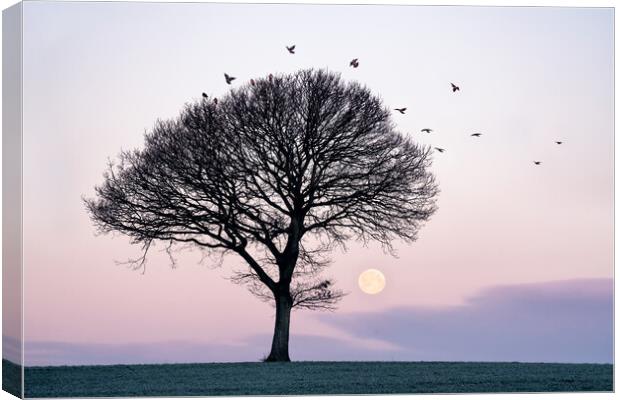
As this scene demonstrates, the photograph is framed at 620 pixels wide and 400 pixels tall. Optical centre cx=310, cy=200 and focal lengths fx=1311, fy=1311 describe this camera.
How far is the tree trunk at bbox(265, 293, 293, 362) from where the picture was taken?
29234mm

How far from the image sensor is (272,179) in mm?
30172

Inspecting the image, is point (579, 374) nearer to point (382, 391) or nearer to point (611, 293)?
point (611, 293)

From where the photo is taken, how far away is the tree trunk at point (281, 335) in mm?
29234

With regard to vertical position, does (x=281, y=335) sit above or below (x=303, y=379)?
above

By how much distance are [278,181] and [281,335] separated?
3562 millimetres

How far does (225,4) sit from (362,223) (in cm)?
645

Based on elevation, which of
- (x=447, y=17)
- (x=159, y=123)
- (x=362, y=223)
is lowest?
(x=362, y=223)

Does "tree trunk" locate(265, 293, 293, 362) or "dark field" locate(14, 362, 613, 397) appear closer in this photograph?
"dark field" locate(14, 362, 613, 397)

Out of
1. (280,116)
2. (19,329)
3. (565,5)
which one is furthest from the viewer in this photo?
(280,116)

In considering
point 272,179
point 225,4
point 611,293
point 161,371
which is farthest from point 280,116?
point 611,293

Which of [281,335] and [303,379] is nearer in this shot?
[303,379]

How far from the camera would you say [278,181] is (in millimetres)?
30172

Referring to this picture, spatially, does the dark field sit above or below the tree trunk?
below

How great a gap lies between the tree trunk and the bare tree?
0.03 metres
